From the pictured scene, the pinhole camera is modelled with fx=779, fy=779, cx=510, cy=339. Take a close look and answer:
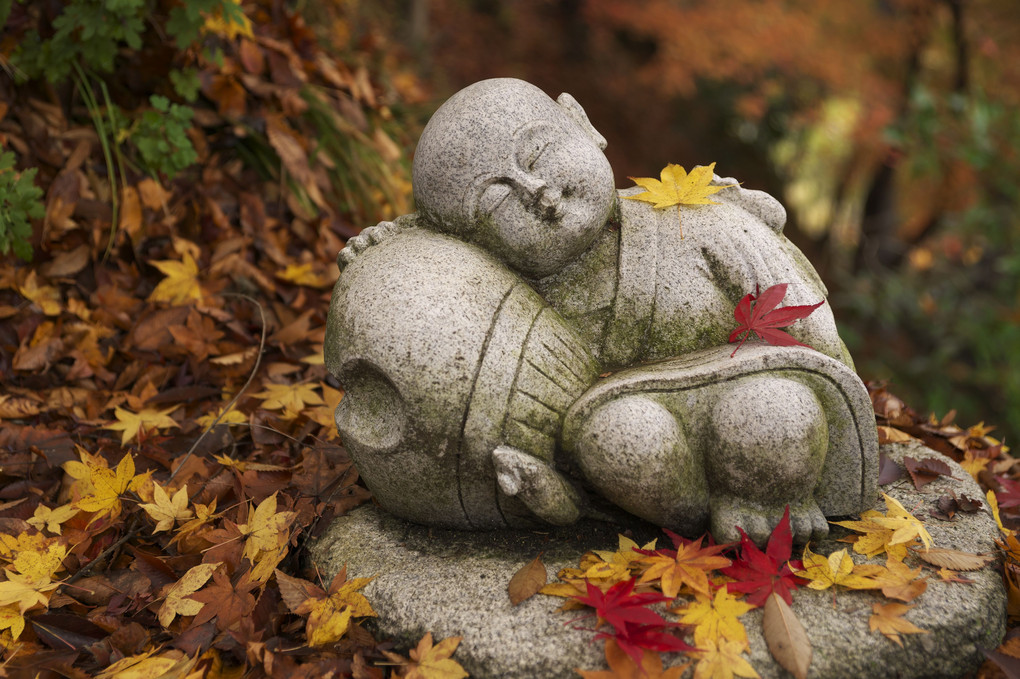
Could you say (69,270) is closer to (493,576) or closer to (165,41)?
(165,41)

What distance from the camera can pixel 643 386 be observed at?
236 centimetres

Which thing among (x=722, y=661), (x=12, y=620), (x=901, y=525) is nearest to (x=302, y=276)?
(x=12, y=620)

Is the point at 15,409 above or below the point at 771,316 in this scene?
below

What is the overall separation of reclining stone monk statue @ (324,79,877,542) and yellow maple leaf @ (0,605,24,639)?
1053mm

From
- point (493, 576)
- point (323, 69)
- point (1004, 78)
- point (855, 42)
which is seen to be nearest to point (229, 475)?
point (493, 576)

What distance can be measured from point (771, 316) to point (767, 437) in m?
0.40

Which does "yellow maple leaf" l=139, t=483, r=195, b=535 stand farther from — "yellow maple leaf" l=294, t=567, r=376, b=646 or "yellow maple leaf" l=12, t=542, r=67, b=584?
"yellow maple leaf" l=294, t=567, r=376, b=646

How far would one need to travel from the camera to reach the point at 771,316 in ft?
7.90

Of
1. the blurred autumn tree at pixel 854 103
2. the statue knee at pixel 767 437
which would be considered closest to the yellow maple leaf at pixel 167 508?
the statue knee at pixel 767 437

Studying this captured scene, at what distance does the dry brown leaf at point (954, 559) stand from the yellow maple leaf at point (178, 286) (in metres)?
3.22

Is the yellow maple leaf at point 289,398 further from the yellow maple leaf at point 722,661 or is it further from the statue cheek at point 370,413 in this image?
the yellow maple leaf at point 722,661

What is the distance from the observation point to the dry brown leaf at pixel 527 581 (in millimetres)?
2223

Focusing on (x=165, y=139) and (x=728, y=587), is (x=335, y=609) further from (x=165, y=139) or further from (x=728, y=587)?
(x=165, y=139)

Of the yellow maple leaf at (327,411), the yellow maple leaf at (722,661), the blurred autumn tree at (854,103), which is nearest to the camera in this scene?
the yellow maple leaf at (722,661)
